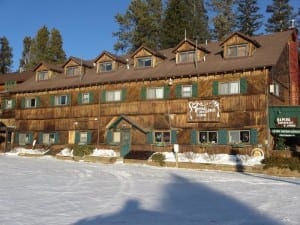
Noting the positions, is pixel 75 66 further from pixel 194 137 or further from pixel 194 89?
pixel 194 137

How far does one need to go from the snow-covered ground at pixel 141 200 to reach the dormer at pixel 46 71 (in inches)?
846

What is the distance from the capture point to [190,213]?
11664 mm

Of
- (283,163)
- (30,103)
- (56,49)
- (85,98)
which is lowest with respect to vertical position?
(283,163)

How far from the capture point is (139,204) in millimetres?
12789

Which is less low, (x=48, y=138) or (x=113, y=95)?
(x=113, y=95)

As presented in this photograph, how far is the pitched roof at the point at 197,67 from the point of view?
94.4ft

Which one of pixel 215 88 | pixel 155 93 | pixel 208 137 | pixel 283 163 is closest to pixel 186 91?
pixel 215 88

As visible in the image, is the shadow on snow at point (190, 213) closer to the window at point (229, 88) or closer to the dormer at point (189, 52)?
the window at point (229, 88)

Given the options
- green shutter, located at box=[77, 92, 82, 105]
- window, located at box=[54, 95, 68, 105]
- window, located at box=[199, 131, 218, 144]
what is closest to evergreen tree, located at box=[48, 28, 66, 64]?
window, located at box=[54, 95, 68, 105]

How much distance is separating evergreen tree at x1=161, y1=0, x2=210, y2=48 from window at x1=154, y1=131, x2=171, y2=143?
73.5 feet

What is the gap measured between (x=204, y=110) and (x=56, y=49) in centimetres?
4692

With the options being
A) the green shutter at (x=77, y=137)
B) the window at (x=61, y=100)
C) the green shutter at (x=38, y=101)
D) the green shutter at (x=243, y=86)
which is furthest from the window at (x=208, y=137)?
the green shutter at (x=38, y=101)

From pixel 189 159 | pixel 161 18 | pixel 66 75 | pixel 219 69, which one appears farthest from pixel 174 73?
pixel 161 18

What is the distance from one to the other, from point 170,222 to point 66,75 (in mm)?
30445
